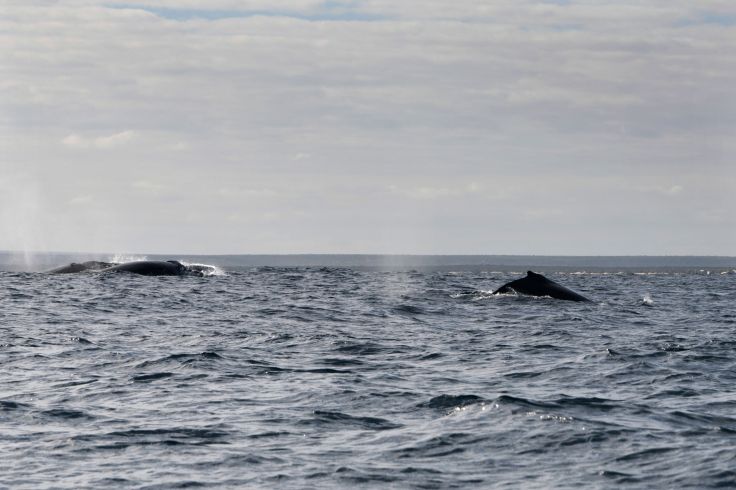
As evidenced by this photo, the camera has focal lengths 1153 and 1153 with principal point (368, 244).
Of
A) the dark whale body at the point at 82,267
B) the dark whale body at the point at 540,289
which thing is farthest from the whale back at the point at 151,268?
the dark whale body at the point at 540,289

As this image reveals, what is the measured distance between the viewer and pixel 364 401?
20172 millimetres

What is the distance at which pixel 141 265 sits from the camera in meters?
66.4

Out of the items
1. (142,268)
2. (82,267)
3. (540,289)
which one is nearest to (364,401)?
(540,289)

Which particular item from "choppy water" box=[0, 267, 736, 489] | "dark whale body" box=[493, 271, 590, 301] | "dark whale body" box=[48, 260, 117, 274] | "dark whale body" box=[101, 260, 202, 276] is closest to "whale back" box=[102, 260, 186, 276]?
"dark whale body" box=[101, 260, 202, 276]

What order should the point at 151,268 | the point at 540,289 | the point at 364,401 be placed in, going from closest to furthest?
the point at 364,401 → the point at 540,289 → the point at 151,268

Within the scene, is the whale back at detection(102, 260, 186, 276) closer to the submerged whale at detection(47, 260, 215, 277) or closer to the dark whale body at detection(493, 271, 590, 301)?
the submerged whale at detection(47, 260, 215, 277)

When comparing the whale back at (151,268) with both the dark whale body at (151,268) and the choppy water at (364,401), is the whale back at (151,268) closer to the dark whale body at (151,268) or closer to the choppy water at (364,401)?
the dark whale body at (151,268)

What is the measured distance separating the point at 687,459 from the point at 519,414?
3.60 m

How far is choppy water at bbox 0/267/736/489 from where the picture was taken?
15.1 m

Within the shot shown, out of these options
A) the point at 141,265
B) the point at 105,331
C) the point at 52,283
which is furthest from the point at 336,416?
the point at 141,265

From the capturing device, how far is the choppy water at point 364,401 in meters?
15.1

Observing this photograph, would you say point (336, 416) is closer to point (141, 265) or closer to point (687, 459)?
point (687, 459)

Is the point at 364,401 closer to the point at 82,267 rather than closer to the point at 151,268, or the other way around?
the point at 151,268

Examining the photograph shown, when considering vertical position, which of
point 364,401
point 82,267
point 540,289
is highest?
point 82,267
